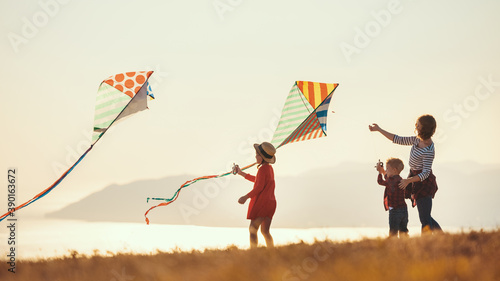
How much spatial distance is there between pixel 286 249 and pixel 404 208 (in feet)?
10.4

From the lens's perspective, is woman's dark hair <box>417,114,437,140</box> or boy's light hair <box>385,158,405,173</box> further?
boy's light hair <box>385,158,405,173</box>

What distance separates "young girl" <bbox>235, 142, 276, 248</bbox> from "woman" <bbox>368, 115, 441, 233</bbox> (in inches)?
89.2

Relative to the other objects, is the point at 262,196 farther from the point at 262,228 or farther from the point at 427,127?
the point at 427,127

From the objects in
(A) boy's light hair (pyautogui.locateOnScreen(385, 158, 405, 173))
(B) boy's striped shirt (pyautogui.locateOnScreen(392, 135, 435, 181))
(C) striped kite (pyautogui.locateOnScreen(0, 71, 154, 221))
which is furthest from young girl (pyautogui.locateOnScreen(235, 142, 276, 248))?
(C) striped kite (pyautogui.locateOnScreen(0, 71, 154, 221))

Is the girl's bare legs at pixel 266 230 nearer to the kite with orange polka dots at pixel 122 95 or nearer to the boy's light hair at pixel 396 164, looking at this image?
the boy's light hair at pixel 396 164

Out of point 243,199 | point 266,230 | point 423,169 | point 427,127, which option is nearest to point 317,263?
point 266,230

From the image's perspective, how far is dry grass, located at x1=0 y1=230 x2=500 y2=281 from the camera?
6160 mm

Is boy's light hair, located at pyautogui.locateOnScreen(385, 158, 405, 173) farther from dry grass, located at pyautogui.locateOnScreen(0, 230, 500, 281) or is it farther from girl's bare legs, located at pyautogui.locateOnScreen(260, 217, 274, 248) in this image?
girl's bare legs, located at pyautogui.locateOnScreen(260, 217, 274, 248)

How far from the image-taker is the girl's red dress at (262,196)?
9.98 meters

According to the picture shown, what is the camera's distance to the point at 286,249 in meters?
8.23

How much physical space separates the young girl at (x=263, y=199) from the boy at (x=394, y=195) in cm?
202

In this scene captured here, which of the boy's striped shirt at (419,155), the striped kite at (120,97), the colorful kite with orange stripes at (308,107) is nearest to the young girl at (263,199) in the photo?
the colorful kite with orange stripes at (308,107)

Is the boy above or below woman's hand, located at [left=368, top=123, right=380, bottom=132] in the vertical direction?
below

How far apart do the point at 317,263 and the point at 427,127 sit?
3.76 meters
